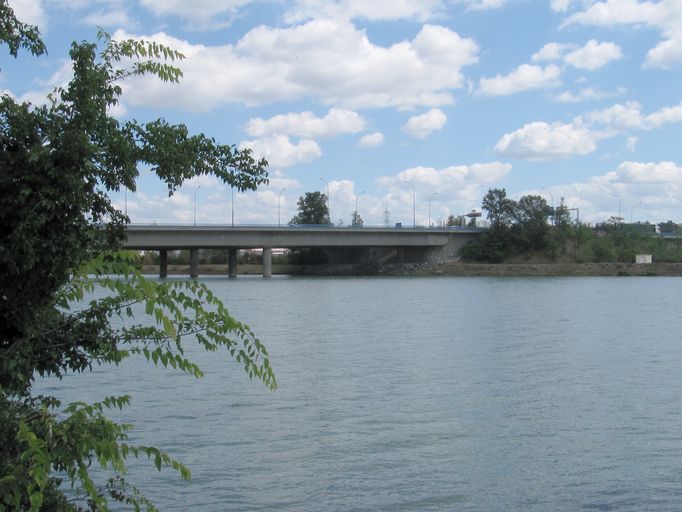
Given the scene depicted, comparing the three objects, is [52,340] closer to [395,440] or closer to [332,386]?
[395,440]

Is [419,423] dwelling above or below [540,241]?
below

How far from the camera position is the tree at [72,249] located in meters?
5.25

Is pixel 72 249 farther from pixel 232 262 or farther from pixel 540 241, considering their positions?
pixel 540 241

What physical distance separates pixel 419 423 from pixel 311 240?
107m

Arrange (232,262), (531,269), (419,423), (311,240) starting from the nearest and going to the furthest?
1. (419,423)
2. (311,240)
3. (232,262)
4. (531,269)

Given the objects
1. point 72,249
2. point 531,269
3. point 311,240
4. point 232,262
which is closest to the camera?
point 72,249

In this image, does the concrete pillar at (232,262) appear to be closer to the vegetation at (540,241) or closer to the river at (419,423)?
the vegetation at (540,241)

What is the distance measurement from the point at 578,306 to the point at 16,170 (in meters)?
59.1

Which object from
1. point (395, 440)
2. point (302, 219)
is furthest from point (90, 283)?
point (302, 219)

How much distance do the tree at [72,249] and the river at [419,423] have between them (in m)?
7.56

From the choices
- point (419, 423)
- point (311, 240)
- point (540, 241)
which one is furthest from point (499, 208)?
point (419, 423)

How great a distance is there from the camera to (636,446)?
17.5 m

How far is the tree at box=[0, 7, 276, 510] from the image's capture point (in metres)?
5.25

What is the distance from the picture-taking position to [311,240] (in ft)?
415
